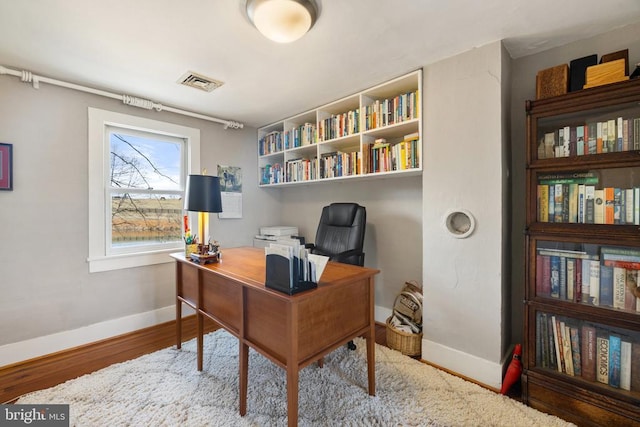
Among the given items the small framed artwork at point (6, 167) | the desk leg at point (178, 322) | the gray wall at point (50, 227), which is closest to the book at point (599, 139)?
the desk leg at point (178, 322)

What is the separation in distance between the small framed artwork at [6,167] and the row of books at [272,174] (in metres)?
2.13

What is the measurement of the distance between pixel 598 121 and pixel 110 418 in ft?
10.0

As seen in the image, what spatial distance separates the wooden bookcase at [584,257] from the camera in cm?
133

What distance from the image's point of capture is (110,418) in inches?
56.7

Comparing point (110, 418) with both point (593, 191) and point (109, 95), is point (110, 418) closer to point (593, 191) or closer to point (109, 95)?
point (109, 95)

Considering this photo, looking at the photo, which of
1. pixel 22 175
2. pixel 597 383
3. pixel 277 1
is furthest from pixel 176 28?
pixel 597 383

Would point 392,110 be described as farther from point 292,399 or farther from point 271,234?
point 292,399

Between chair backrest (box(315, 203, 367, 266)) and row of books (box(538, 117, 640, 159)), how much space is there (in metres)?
1.35

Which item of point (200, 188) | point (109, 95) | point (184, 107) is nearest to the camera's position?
point (200, 188)

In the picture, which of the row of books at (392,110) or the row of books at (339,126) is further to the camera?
the row of books at (339,126)

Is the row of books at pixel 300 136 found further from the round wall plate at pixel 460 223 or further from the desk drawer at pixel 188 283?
the desk drawer at pixel 188 283

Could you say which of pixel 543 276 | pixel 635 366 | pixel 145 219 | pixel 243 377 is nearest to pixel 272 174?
pixel 145 219

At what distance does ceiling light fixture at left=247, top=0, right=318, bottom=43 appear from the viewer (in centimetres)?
129

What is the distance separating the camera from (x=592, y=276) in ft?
4.73
